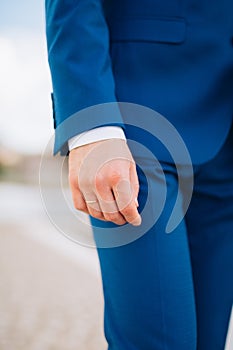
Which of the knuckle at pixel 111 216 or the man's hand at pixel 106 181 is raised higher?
the man's hand at pixel 106 181

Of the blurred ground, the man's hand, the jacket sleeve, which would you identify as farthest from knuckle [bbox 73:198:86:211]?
the blurred ground

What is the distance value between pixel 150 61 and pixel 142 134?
0.13 meters

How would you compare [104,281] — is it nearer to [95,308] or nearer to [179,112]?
[179,112]

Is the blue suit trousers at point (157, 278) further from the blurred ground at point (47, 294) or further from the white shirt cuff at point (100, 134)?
the blurred ground at point (47, 294)

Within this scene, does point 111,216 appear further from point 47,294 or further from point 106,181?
point 47,294

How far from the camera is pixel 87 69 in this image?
0.98m

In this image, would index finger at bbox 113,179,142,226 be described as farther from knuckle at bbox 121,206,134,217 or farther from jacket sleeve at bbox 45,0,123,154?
jacket sleeve at bbox 45,0,123,154

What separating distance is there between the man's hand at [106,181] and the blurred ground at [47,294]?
30.7 inches

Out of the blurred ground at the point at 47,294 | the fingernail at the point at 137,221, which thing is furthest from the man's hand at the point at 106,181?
the blurred ground at the point at 47,294

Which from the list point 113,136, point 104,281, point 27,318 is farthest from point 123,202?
point 27,318

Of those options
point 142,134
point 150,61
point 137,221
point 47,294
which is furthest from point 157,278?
point 47,294

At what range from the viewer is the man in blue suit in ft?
3.19

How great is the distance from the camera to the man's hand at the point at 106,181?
3.02 ft

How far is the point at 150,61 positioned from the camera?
3.46 ft
